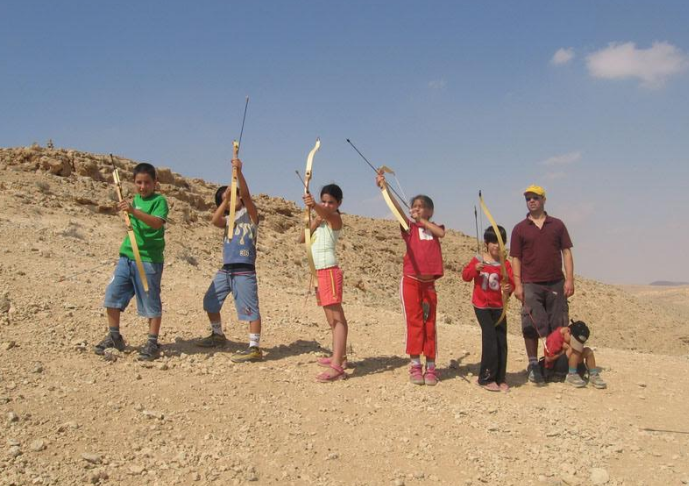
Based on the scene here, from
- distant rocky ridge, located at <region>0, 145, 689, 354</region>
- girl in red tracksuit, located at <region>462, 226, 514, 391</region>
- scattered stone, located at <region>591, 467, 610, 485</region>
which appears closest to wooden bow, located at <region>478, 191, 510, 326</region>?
girl in red tracksuit, located at <region>462, 226, 514, 391</region>

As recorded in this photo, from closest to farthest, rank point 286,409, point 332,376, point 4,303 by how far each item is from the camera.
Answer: point 286,409
point 332,376
point 4,303

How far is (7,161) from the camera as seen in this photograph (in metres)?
15.5

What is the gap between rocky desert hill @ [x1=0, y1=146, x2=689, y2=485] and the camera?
372cm

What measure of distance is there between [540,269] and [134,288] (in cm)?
382

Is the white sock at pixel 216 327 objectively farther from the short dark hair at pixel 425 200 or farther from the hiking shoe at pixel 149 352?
the short dark hair at pixel 425 200

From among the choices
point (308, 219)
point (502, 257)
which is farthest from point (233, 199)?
point (502, 257)

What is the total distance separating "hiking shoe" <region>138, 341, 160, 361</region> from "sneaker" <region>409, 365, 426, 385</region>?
2366 millimetres

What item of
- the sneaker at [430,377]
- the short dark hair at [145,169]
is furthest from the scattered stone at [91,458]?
the sneaker at [430,377]

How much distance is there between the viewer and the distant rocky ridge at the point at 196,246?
9.91 meters

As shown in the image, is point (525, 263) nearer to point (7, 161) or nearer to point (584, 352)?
point (584, 352)

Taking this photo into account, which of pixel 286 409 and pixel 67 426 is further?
pixel 286 409

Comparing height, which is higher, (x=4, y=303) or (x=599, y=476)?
(x=4, y=303)

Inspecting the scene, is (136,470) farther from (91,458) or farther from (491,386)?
(491,386)

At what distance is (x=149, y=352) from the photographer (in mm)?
5242
